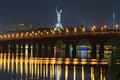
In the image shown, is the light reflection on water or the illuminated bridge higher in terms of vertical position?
the illuminated bridge

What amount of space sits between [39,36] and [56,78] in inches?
2036

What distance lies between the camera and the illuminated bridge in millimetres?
82069

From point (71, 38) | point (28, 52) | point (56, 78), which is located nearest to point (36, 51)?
point (28, 52)

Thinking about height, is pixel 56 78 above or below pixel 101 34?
below

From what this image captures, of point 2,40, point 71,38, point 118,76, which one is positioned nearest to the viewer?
point 118,76

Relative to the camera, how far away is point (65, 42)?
100438 mm

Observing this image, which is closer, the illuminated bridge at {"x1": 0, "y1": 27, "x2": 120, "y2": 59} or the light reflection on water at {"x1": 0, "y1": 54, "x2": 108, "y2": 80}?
the light reflection on water at {"x1": 0, "y1": 54, "x2": 108, "y2": 80}

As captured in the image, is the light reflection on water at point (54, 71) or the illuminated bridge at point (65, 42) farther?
the illuminated bridge at point (65, 42)

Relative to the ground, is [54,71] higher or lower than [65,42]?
lower

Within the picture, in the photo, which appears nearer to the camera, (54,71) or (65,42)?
(54,71)

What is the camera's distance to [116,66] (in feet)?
39.7

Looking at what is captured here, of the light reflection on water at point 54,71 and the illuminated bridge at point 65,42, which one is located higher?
the illuminated bridge at point 65,42

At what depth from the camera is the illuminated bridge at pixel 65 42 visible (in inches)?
3231

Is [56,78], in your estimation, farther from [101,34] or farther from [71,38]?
[71,38]
